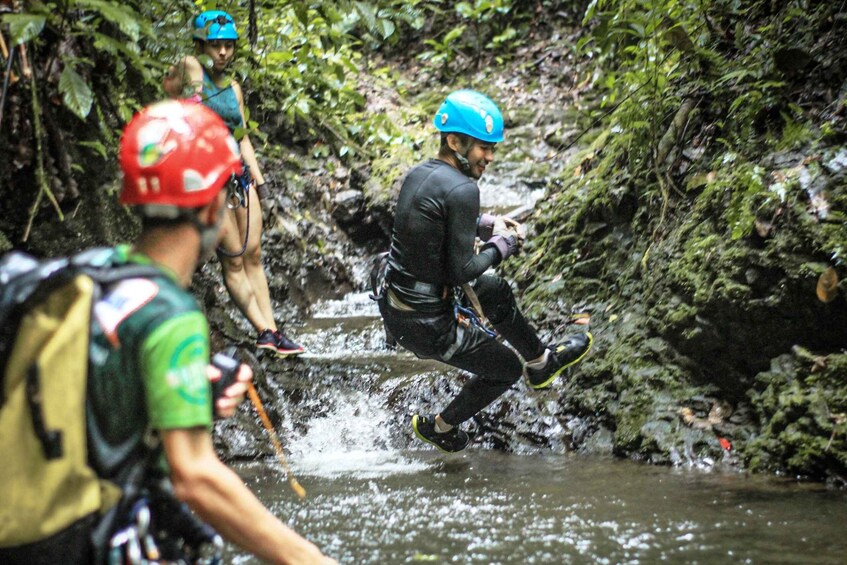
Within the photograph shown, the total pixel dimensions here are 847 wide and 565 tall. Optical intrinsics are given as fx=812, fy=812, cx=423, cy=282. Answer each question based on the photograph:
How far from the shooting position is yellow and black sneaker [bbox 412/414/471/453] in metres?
5.83

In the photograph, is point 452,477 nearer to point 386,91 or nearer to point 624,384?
point 624,384

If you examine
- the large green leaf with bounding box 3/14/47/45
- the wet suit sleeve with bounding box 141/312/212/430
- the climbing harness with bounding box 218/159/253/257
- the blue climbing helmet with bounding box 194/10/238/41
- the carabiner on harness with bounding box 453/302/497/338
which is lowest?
the carabiner on harness with bounding box 453/302/497/338

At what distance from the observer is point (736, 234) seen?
Result: 17.7ft

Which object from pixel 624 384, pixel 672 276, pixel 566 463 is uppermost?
pixel 672 276

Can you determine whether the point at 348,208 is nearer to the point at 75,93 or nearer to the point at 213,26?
the point at 213,26

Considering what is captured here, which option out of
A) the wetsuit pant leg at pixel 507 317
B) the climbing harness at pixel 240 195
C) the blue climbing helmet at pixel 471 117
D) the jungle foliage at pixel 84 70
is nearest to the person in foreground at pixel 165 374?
the jungle foliage at pixel 84 70

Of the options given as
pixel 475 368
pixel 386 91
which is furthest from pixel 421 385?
pixel 386 91

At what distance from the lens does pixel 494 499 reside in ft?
14.9

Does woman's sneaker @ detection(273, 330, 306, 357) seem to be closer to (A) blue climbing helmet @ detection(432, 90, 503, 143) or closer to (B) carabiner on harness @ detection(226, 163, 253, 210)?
(B) carabiner on harness @ detection(226, 163, 253, 210)

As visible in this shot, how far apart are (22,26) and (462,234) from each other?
2545mm

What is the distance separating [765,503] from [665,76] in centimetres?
435

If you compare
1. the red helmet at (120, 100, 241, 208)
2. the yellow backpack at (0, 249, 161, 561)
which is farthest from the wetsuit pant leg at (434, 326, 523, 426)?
the yellow backpack at (0, 249, 161, 561)

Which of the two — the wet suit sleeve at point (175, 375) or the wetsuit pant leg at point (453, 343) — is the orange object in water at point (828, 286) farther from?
the wet suit sleeve at point (175, 375)

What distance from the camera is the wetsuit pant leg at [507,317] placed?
5562mm
